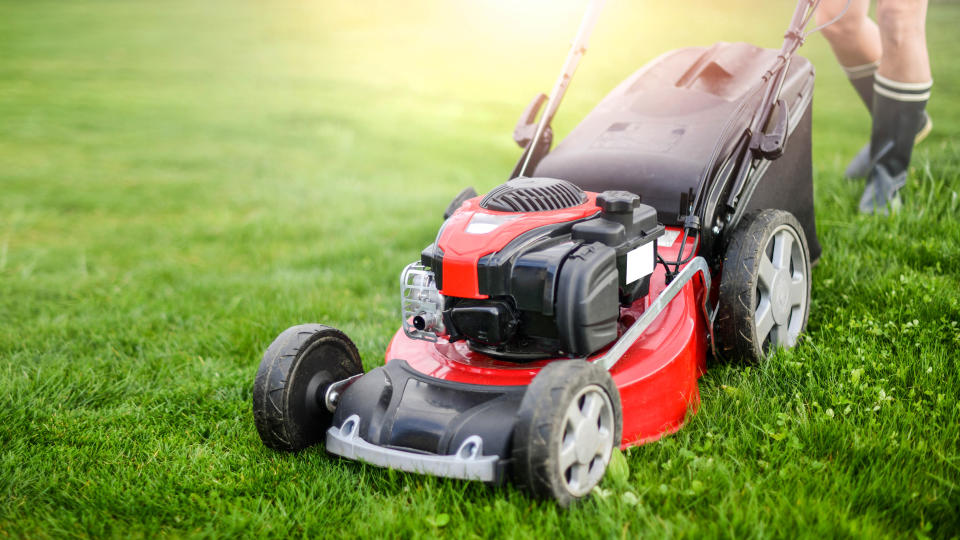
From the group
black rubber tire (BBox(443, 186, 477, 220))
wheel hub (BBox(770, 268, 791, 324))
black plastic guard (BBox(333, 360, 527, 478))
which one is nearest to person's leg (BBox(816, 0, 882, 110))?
wheel hub (BBox(770, 268, 791, 324))

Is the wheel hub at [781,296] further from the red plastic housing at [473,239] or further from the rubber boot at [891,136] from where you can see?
the rubber boot at [891,136]

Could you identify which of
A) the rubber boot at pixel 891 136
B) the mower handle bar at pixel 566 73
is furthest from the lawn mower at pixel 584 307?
the rubber boot at pixel 891 136

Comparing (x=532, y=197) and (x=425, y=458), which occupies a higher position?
(x=532, y=197)

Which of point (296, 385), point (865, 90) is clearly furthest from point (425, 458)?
point (865, 90)

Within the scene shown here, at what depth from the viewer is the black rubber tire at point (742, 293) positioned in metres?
2.56

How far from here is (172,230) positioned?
5852mm

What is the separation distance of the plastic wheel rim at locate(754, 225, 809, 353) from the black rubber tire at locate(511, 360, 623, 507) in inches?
38.6

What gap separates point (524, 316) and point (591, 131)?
109 centimetres

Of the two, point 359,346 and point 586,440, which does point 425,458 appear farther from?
point 359,346

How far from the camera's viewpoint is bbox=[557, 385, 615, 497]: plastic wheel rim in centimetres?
196

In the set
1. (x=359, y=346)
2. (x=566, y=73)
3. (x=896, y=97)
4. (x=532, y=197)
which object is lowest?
(x=359, y=346)

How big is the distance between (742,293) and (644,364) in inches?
18.6

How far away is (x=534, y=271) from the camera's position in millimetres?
2100

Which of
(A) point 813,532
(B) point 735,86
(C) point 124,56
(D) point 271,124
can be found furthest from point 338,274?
(C) point 124,56
